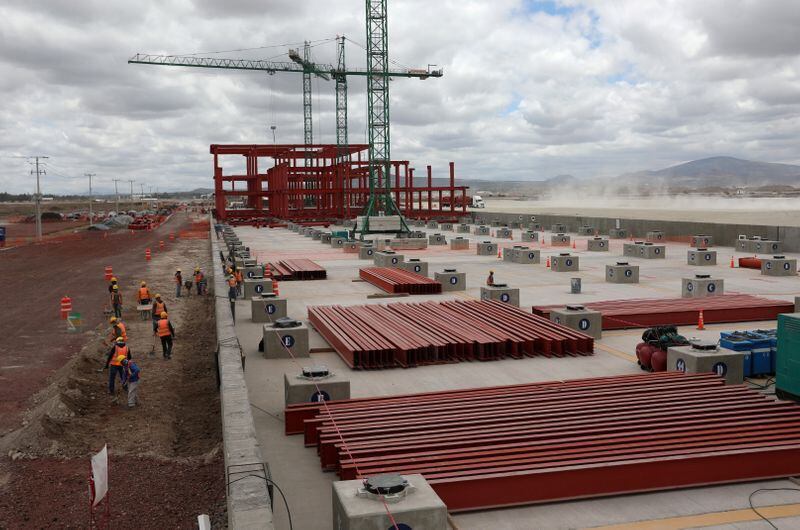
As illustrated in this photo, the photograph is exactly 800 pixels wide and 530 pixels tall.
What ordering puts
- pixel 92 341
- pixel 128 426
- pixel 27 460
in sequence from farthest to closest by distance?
pixel 92 341
pixel 128 426
pixel 27 460

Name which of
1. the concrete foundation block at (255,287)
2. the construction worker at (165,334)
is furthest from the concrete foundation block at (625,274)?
the construction worker at (165,334)

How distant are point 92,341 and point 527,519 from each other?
18629mm

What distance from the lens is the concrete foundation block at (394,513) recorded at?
653cm

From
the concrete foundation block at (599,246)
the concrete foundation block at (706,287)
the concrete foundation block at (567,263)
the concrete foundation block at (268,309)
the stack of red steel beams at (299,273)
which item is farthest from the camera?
the concrete foundation block at (599,246)

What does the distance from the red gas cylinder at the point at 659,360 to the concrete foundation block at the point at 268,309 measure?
443 inches

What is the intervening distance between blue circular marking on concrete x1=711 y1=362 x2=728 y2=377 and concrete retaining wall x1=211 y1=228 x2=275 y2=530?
8.68m

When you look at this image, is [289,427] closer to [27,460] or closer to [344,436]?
[344,436]

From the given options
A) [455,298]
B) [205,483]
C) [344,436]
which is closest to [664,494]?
[344,436]

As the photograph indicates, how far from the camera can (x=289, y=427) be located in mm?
11359

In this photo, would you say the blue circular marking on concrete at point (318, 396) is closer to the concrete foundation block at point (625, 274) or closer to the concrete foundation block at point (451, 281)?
the concrete foundation block at point (451, 281)

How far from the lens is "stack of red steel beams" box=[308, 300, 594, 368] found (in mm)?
15812

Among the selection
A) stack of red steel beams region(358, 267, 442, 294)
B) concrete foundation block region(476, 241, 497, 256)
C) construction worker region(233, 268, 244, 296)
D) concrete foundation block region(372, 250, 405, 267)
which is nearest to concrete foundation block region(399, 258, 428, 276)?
concrete foundation block region(372, 250, 405, 267)

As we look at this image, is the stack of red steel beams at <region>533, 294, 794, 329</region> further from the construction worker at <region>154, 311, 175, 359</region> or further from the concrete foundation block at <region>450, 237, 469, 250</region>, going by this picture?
the concrete foundation block at <region>450, 237, 469, 250</region>

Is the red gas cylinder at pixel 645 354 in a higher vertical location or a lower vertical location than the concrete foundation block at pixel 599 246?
lower
